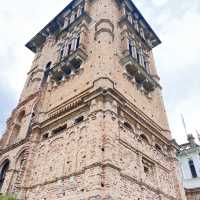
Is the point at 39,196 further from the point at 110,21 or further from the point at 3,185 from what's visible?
the point at 110,21

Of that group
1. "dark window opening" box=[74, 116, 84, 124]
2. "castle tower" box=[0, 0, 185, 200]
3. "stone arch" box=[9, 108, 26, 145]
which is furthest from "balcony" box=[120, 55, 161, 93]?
"stone arch" box=[9, 108, 26, 145]

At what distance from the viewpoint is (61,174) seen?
13516mm

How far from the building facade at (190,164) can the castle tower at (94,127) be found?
10692 millimetres

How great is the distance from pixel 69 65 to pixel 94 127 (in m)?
9.24

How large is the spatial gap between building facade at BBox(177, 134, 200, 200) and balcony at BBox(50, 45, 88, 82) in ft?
51.9

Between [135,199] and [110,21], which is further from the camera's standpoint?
[110,21]

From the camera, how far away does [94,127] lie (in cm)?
1373

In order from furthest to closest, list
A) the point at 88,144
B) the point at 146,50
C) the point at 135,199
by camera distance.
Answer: the point at 146,50 < the point at 88,144 < the point at 135,199

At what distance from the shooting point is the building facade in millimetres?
27534

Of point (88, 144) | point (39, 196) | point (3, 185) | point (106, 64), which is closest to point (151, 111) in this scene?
point (106, 64)

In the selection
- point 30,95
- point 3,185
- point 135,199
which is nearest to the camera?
point 135,199

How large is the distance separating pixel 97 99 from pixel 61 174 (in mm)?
4999

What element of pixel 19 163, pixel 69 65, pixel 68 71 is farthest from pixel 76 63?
pixel 19 163

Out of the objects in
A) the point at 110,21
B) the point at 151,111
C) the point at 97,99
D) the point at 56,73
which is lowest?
the point at 97,99
